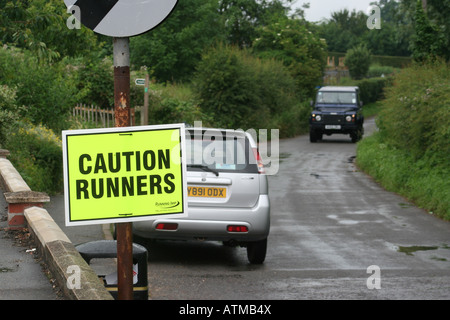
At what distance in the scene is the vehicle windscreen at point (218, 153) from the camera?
9281mm

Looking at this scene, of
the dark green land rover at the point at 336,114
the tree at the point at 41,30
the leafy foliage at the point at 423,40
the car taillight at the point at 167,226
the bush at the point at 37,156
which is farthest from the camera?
the dark green land rover at the point at 336,114

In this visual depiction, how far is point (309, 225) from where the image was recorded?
13117 mm

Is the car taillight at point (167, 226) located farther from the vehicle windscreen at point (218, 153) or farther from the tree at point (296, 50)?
the tree at point (296, 50)

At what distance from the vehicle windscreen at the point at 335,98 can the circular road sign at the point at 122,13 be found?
3120 centimetres

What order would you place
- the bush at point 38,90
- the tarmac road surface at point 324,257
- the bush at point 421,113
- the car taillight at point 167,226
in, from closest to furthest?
the tarmac road surface at point 324,257 < the car taillight at point 167,226 < the bush at point 421,113 < the bush at point 38,90

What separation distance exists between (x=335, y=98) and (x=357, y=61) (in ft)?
128

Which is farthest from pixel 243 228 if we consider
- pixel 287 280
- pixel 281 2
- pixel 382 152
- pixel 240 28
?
pixel 281 2

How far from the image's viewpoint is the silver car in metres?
9.15

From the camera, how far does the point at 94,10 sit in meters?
3.83

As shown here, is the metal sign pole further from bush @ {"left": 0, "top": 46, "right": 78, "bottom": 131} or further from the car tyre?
bush @ {"left": 0, "top": 46, "right": 78, "bottom": 131}

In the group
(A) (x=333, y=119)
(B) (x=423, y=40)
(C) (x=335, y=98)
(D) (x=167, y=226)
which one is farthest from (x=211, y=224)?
(C) (x=335, y=98)

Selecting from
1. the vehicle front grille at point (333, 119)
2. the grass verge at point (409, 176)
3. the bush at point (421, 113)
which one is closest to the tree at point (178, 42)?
the vehicle front grille at point (333, 119)

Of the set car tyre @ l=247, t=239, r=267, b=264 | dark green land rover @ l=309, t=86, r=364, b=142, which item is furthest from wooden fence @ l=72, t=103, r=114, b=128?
car tyre @ l=247, t=239, r=267, b=264

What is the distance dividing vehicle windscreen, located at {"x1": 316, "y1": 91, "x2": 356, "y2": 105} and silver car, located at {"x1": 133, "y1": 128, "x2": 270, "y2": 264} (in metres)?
25.6
